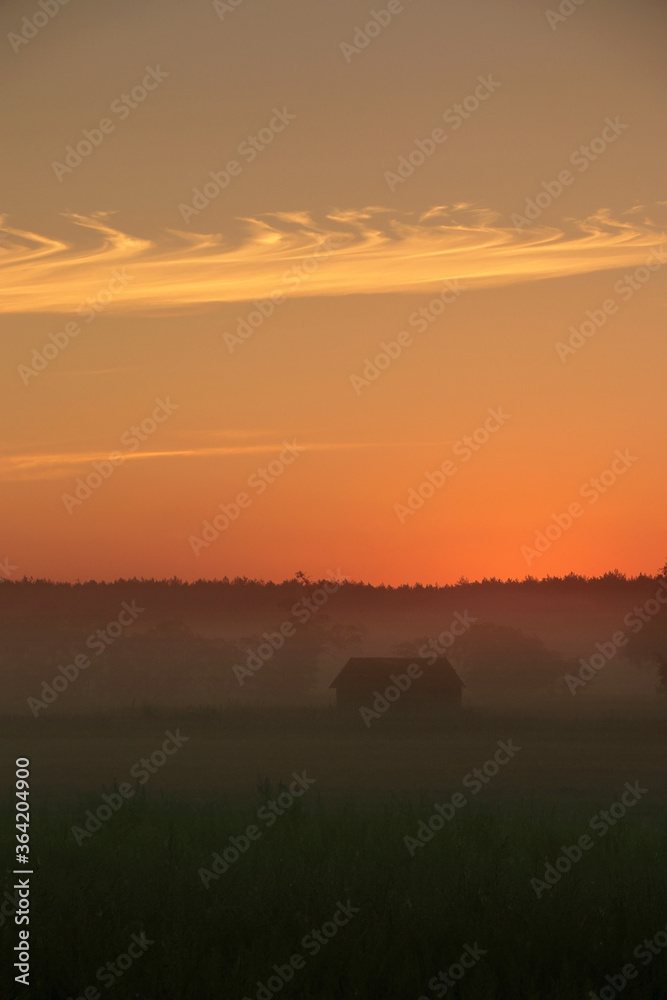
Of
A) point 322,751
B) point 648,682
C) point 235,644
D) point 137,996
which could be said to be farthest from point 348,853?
point 648,682

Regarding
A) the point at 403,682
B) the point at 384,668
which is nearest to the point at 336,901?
the point at 403,682

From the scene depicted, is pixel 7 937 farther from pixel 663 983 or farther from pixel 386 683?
pixel 386 683

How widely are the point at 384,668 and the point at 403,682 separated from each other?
517 cm

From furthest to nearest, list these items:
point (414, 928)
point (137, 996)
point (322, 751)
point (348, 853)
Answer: point (322, 751) → point (348, 853) → point (414, 928) → point (137, 996)

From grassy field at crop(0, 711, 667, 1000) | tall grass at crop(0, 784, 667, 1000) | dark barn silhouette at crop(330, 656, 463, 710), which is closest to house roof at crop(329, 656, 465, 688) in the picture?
dark barn silhouette at crop(330, 656, 463, 710)

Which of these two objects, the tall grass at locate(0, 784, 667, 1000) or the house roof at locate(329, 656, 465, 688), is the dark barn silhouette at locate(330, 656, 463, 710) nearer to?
the house roof at locate(329, 656, 465, 688)

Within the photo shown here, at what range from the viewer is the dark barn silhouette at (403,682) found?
88812 mm

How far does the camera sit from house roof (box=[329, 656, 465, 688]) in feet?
298

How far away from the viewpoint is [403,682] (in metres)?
89.9

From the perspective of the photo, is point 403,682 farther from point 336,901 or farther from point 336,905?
point 336,905

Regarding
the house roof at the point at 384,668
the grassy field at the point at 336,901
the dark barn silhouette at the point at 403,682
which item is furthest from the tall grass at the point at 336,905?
the house roof at the point at 384,668

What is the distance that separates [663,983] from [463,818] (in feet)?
29.1

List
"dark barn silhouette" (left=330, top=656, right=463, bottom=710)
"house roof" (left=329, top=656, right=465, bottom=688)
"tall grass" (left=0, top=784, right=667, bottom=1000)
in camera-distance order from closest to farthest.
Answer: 1. "tall grass" (left=0, top=784, right=667, bottom=1000)
2. "dark barn silhouette" (left=330, top=656, right=463, bottom=710)
3. "house roof" (left=329, top=656, right=465, bottom=688)

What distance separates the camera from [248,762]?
166 feet
